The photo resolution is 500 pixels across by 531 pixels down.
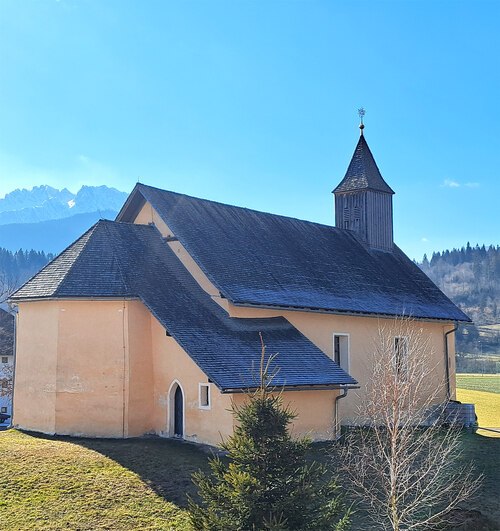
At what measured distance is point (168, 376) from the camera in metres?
22.6

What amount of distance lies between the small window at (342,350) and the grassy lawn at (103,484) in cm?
657

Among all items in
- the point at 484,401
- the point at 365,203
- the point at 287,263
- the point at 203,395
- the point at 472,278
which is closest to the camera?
the point at 203,395

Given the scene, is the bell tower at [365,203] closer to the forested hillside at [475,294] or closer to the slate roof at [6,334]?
the slate roof at [6,334]

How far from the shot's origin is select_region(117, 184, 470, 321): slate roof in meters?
25.1

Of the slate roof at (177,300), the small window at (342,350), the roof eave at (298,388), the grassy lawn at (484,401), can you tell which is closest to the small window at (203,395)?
the slate roof at (177,300)

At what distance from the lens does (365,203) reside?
120 feet

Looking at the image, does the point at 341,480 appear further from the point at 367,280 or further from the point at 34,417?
the point at 367,280

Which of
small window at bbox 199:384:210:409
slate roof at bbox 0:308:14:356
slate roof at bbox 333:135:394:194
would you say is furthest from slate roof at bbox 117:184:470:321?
slate roof at bbox 0:308:14:356

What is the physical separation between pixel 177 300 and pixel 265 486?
44.2ft

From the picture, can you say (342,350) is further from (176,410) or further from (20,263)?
(20,263)

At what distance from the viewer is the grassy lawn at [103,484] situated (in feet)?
48.3

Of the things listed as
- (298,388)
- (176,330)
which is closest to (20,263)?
(176,330)

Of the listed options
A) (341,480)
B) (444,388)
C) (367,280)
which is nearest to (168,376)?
(341,480)

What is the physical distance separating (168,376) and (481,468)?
11004 millimetres
